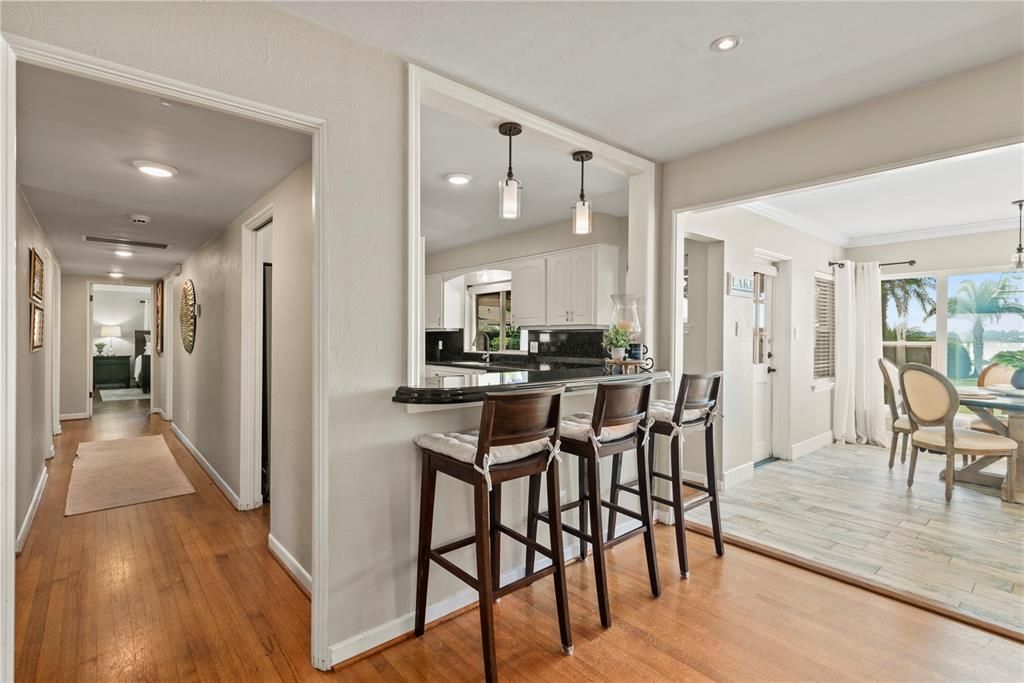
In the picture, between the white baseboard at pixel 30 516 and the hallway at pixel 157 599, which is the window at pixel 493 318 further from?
the white baseboard at pixel 30 516

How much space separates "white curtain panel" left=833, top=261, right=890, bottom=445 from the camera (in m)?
5.61

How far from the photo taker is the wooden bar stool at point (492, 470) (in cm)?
179

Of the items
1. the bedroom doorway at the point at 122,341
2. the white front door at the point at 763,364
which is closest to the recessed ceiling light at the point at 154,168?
the white front door at the point at 763,364

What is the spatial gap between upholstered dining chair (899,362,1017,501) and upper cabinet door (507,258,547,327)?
320cm

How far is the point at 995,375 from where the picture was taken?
4.87 m

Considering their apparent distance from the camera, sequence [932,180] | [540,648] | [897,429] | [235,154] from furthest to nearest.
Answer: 1. [897,429]
2. [932,180]
3. [235,154]
4. [540,648]

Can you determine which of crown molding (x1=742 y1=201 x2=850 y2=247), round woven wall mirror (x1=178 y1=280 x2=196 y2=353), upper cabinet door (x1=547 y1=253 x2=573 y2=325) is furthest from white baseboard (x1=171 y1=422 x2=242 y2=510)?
crown molding (x1=742 y1=201 x2=850 y2=247)

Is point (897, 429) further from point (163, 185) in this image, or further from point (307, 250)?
point (163, 185)

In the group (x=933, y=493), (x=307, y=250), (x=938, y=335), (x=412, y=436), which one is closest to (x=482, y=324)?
(x=307, y=250)

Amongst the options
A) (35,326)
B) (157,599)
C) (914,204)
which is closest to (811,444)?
(914,204)

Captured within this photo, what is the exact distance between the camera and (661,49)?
2.00 meters

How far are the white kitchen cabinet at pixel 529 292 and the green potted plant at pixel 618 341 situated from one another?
1.99 metres

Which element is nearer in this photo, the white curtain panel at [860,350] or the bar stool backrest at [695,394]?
the bar stool backrest at [695,394]

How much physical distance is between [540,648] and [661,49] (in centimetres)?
246
